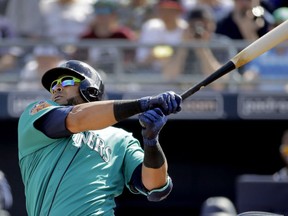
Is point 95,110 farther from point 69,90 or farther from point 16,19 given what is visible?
point 16,19

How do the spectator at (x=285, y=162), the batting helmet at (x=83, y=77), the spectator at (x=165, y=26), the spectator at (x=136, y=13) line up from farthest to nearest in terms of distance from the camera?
the spectator at (x=136, y=13), the spectator at (x=165, y=26), the spectator at (x=285, y=162), the batting helmet at (x=83, y=77)

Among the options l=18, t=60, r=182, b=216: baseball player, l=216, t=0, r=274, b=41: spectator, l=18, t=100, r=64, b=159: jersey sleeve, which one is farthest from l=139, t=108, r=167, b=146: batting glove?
l=216, t=0, r=274, b=41: spectator

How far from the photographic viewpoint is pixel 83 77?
4750 millimetres

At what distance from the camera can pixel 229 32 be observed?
991 centimetres

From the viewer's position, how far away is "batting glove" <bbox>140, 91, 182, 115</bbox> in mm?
4238

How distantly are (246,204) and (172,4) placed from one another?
2.74 m

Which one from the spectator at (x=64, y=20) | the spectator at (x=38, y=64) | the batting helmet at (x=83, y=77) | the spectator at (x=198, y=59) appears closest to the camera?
the batting helmet at (x=83, y=77)

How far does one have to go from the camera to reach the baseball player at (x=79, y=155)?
443 centimetres

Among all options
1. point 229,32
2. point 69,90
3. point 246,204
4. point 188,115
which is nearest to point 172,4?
point 229,32

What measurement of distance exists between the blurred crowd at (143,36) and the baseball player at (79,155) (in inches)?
172


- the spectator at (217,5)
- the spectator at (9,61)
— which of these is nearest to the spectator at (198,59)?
the spectator at (217,5)

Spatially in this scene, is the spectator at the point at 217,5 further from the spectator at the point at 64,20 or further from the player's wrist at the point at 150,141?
the player's wrist at the point at 150,141

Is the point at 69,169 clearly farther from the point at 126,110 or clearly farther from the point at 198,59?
the point at 198,59

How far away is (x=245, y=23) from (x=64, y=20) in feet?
6.24
